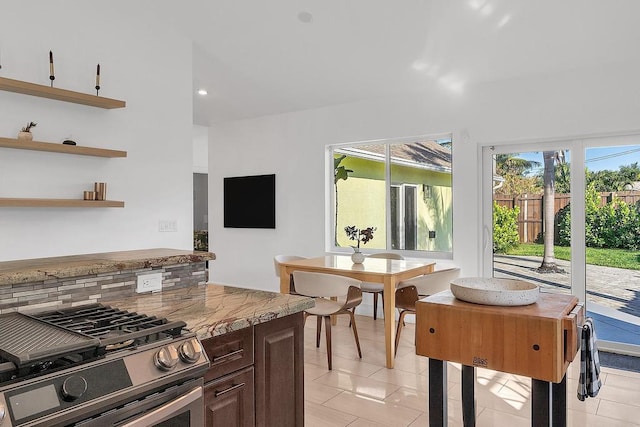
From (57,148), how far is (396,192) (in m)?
3.48

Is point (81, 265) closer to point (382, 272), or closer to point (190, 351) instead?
point (190, 351)

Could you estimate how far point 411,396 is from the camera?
3.04 metres

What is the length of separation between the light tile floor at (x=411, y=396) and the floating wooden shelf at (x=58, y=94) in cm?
263

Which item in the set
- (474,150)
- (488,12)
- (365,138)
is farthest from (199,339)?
(365,138)

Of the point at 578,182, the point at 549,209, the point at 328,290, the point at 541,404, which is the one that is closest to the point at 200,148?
the point at 328,290

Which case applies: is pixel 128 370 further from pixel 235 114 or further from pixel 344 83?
pixel 235 114

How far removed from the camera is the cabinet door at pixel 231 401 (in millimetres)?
1597

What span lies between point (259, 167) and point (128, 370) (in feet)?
17.0

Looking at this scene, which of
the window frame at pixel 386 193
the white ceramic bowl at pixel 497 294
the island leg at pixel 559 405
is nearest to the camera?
the white ceramic bowl at pixel 497 294

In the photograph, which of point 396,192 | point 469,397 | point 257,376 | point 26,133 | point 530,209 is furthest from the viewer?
point 396,192

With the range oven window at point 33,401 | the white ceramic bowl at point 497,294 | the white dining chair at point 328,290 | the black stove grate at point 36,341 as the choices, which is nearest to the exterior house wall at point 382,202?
the white dining chair at point 328,290

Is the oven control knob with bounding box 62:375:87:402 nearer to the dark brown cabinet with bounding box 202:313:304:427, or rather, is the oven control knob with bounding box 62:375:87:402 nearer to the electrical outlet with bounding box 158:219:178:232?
the dark brown cabinet with bounding box 202:313:304:427

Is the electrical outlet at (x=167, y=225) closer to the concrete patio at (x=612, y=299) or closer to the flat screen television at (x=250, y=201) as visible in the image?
the flat screen television at (x=250, y=201)

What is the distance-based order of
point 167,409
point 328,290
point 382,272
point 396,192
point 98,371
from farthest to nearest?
1. point 396,192
2. point 382,272
3. point 328,290
4. point 167,409
5. point 98,371
